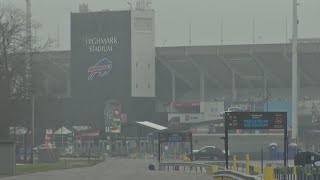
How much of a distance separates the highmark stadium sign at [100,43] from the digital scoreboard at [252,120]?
318 ft

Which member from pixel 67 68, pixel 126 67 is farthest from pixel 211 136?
pixel 67 68

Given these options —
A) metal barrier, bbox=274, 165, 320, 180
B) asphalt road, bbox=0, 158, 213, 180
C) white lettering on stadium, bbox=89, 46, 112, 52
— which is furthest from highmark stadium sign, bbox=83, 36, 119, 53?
metal barrier, bbox=274, 165, 320, 180

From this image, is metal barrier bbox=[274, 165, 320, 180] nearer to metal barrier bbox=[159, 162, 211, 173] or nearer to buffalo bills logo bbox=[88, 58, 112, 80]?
metal barrier bbox=[159, 162, 211, 173]

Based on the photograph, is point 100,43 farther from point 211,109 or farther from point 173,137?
point 173,137

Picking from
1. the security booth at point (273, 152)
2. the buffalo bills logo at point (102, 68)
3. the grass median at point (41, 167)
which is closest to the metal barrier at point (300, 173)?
the grass median at point (41, 167)

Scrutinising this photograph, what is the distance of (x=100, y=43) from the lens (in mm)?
126812

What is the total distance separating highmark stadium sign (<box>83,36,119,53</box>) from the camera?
412 feet

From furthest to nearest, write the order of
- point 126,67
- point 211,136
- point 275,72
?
point 275,72
point 126,67
point 211,136

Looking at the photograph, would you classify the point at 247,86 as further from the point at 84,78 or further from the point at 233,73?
the point at 84,78

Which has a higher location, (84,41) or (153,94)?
(84,41)

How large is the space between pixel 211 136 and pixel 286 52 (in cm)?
3180

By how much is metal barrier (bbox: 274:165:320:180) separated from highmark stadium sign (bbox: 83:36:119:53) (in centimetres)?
10034

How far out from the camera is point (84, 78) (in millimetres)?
127375

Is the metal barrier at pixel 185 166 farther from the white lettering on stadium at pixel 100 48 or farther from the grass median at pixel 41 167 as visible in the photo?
the white lettering on stadium at pixel 100 48
